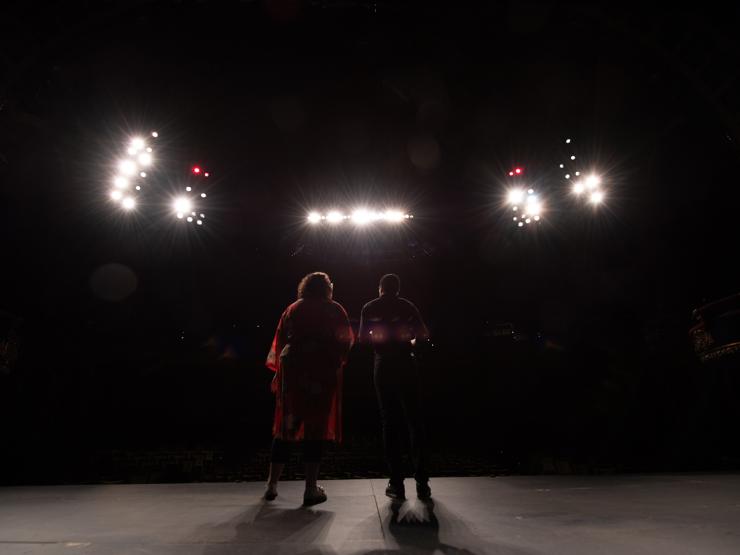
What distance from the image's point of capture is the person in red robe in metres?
2.59

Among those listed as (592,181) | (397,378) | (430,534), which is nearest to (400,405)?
(397,378)

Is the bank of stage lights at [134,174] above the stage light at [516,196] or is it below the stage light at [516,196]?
below

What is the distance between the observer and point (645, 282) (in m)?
7.22

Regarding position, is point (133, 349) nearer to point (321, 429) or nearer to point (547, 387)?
point (321, 429)

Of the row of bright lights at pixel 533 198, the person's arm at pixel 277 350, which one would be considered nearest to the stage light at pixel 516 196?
the row of bright lights at pixel 533 198

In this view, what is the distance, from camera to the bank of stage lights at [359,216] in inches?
404

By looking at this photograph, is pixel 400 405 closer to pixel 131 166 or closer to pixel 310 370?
pixel 310 370

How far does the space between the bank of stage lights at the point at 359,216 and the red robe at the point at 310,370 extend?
7.66 m

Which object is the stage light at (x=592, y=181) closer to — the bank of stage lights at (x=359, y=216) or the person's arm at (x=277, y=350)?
the bank of stage lights at (x=359, y=216)

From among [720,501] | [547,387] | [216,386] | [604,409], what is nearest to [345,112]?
[216,386]

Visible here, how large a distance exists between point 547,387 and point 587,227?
4.11 meters

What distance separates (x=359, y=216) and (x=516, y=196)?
3.52m

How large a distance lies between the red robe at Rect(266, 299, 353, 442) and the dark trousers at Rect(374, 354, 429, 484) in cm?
28

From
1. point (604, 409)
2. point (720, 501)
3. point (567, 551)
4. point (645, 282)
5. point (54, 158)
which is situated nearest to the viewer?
point (567, 551)
